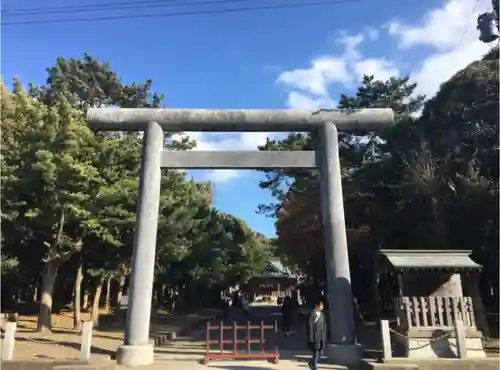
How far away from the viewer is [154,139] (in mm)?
13375

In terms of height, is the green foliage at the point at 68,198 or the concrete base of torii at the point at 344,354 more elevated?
the green foliage at the point at 68,198

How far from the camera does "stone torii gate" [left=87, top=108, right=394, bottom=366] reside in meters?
12.5

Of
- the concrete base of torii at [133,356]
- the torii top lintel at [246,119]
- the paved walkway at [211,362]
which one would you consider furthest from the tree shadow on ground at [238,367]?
the torii top lintel at [246,119]

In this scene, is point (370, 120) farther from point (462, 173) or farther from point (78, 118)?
point (78, 118)

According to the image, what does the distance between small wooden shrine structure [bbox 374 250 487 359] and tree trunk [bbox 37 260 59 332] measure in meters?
12.8

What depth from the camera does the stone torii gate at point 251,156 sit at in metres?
12.5

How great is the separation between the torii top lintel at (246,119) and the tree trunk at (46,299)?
25.0 ft

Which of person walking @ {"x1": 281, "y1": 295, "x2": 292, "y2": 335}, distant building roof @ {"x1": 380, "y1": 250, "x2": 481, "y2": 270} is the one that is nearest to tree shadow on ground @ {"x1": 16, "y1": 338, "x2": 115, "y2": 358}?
distant building roof @ {"x1": 380, "y1": 250, "x2": 481, "y2": 270}

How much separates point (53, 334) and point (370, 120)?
13796 millimetres

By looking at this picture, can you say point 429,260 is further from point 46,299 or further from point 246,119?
point 46,299

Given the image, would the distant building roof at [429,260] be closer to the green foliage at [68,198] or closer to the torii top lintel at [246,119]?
the torii top lintel at [246,119]

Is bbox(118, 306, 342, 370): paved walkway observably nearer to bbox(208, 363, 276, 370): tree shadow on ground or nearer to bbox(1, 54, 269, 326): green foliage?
bbox(208, 363, 276, 370): tree shadow on ground

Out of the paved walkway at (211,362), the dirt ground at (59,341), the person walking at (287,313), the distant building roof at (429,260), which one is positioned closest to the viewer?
the paved walkway at (211,362)

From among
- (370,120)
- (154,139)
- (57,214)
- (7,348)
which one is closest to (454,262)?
(370,120)
